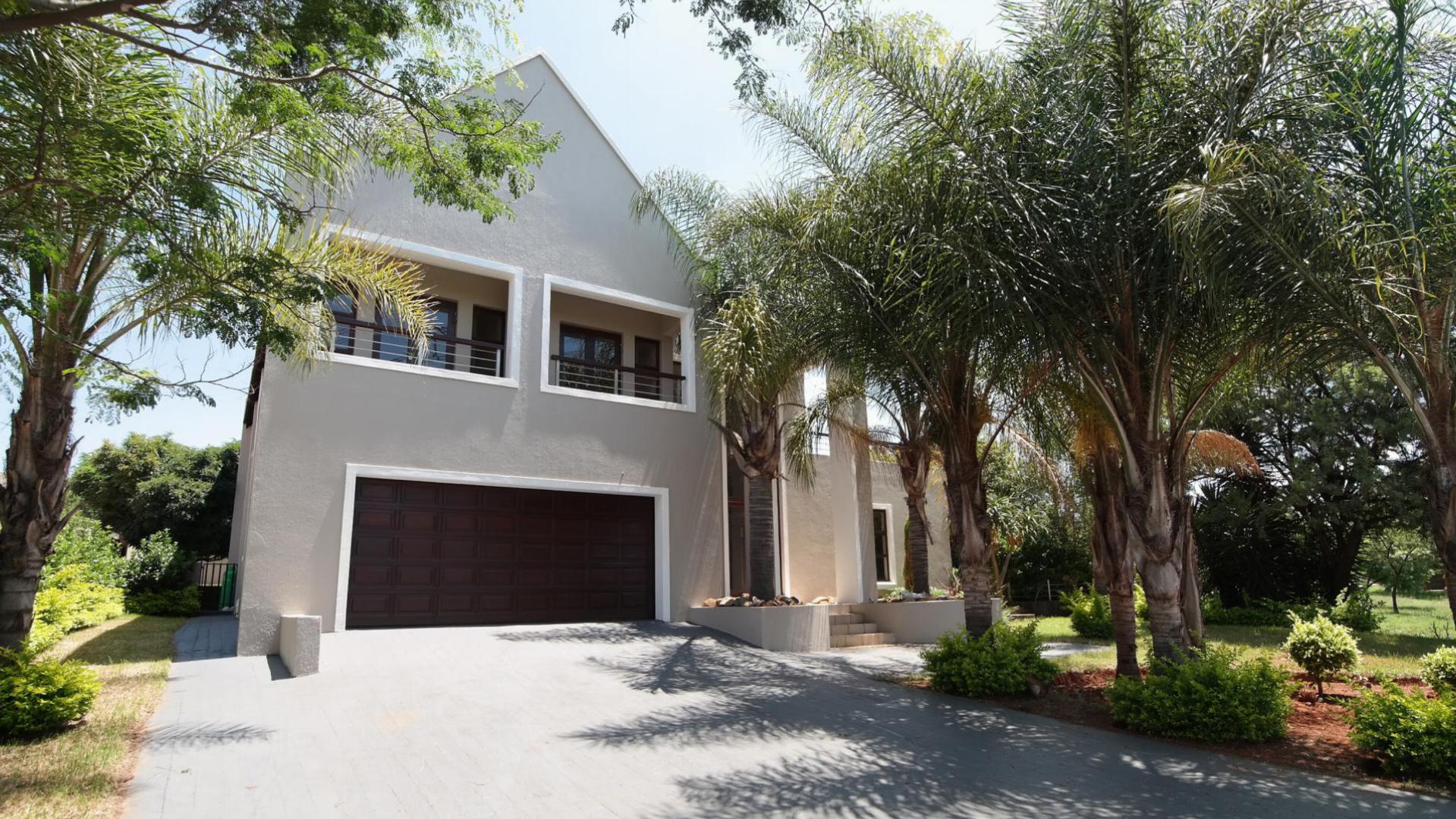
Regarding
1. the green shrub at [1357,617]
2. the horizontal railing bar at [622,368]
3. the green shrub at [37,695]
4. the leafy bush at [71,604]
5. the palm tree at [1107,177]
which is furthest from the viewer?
the green shrub at [1357,617]

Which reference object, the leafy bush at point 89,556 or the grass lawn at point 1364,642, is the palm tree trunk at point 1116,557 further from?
the leafy bush at point 89,556

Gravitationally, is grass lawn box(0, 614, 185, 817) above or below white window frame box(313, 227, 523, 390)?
below

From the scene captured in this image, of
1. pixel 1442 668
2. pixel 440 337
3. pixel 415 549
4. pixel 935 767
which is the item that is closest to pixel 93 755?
pixel 935 767

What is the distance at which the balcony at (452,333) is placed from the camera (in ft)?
45.5

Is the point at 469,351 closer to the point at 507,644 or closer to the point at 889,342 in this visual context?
the point at 507,644

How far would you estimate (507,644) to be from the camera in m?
11.6

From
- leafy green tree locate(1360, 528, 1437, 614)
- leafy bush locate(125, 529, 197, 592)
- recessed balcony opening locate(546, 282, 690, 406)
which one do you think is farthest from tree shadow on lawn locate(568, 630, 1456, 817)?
leafy green tree locate(1360, 528, 1437, 614)

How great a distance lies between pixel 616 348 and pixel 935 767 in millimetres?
12317

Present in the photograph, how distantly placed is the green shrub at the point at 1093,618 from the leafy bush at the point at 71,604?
17.4m

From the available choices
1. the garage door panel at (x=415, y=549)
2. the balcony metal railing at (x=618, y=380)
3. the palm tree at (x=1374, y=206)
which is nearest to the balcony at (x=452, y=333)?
the balcony metal railing at (x=618, y=380)

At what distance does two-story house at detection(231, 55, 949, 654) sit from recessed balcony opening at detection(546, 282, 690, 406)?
0.04 meters

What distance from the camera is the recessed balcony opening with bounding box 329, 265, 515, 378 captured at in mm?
14156

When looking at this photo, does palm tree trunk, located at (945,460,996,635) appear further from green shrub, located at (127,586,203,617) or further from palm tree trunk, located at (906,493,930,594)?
green shrub, located at (127,586,203,617)

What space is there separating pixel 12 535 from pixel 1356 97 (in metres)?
11.9
